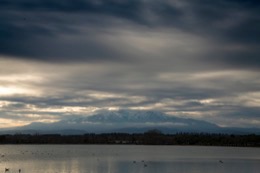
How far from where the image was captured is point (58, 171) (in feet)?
189

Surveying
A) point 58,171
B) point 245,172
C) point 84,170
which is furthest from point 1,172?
point 245,172

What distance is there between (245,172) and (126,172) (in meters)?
15.1

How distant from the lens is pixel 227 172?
5922cm

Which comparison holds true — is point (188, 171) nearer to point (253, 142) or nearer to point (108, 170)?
point (108, 170)

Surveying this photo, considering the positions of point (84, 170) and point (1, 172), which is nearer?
point (1, 172)

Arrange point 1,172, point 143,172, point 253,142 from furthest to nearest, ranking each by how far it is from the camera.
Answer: point 253,142
point 143,172
point 1,172

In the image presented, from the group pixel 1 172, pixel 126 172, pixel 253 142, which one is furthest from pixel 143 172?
pixel 253 142

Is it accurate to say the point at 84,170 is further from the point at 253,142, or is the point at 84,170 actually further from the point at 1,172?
the point at 253,142

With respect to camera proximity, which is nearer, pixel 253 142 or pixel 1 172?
pixel 1 172

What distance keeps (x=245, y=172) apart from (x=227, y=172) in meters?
2.58

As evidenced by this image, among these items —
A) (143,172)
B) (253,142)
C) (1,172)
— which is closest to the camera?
(1,172)

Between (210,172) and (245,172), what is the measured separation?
5.09 meters

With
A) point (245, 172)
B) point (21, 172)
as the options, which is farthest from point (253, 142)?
point (21, 172)

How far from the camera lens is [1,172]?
55094mm
